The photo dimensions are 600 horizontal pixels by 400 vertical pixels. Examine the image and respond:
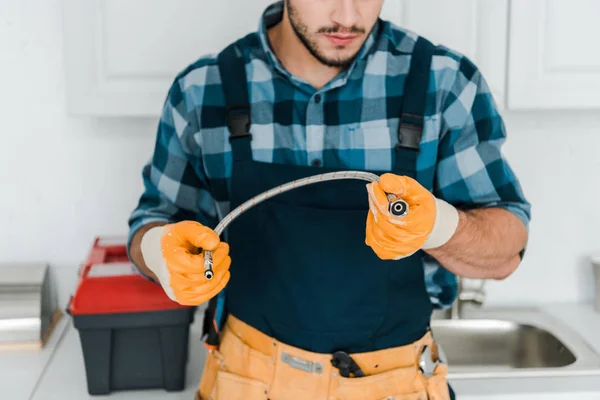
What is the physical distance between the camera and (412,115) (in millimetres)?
1186

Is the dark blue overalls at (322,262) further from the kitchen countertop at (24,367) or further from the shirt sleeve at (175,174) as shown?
the kitchen countertop at (24,367)

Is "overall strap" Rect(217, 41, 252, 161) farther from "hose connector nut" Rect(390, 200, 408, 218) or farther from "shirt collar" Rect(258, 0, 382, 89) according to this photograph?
"hose connector nut" Rect(390, 200, 408, 218)

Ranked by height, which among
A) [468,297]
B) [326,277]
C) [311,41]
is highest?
[311,41]

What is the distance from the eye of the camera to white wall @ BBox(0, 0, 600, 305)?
1.73m

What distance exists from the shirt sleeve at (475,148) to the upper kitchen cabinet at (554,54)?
34 cm

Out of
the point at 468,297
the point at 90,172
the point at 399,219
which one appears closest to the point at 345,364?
the point at 399,219

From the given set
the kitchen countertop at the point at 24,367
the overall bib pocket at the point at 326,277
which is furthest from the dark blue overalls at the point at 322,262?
the kitchen countertop at the point at 24,367

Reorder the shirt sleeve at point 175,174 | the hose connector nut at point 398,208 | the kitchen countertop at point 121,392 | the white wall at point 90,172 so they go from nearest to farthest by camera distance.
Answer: the hose connector nut at point 398,208 < the shirt sleeve at point 175,174 < the kitchen countertop at point 121,392 < the white wall at point 90,172

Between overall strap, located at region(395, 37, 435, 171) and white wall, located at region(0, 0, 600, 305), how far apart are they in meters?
0.72

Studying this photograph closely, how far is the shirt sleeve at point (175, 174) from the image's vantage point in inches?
51.6

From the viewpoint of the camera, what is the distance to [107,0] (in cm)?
148

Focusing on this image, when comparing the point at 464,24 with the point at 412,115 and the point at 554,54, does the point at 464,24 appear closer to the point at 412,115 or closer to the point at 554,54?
the point at 554,54

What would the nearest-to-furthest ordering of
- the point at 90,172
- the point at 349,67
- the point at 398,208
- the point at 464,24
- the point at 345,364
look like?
1. the point at 398,208
2. the point at 345,364
3. the point at 349,67
4. the point at 464,24
5. the point at 90,172

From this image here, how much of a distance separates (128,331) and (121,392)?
0.14 metres
